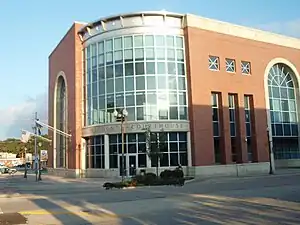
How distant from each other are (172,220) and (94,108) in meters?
32.1

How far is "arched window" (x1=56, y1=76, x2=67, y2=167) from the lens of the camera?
52.8 m

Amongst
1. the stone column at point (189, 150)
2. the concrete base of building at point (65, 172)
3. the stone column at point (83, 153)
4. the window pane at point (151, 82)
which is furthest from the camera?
the stone column at point (83, 153)

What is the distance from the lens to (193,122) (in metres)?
39.7

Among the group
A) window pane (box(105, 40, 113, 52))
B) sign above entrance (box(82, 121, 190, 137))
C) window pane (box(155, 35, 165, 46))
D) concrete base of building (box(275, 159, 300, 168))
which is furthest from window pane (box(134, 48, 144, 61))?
concrete base of building (box(275, 159, 300, 168))

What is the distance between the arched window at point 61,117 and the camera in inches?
2078

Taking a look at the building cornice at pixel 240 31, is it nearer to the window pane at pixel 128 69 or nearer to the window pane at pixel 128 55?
the window pane at pixel 128 55

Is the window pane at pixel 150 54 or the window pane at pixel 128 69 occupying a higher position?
the window pane at pixel 150 54

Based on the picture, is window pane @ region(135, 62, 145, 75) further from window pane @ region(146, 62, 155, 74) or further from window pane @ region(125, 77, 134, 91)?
window pane @ region(125, 77, 134, 91)

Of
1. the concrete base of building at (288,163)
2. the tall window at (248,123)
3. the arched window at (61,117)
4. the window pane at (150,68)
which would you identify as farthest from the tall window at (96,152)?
the concrete base of building at (288,163)

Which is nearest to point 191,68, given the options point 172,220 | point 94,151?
point 94,151

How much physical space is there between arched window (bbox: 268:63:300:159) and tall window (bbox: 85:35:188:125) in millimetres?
14579

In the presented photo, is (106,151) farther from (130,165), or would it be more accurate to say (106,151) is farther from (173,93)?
(173,93)

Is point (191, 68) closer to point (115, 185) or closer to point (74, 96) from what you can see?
point (74, 96)

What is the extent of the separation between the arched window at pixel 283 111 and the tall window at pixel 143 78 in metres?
14.6
